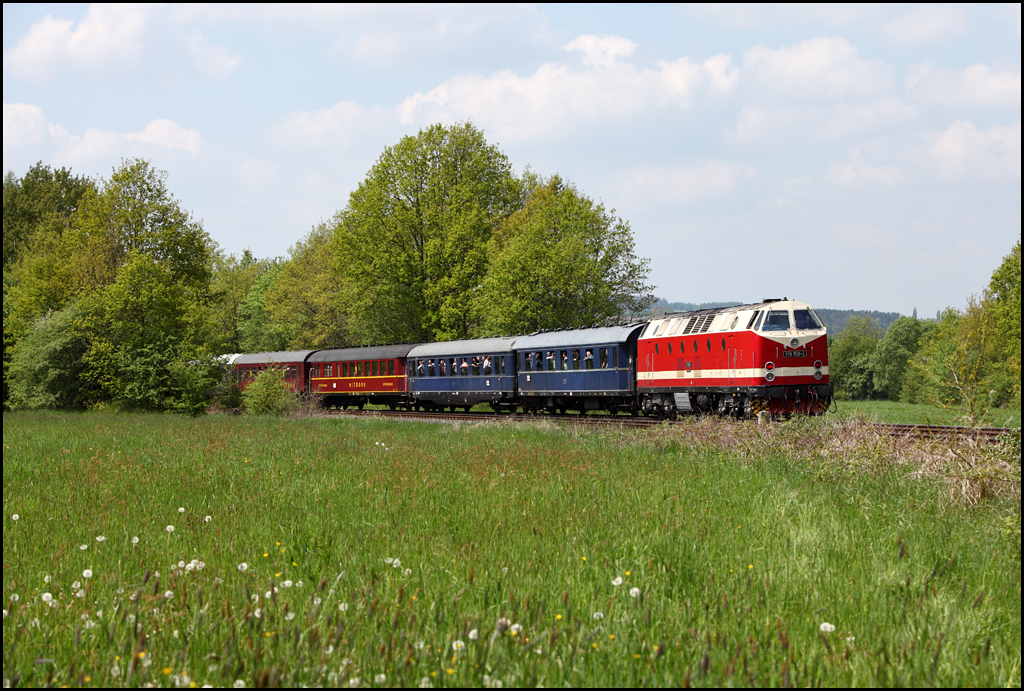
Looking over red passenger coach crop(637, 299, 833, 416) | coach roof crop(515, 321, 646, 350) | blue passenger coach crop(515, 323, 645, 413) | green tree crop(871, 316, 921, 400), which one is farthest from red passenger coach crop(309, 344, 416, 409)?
green tree crop(871, 316, 921, 400)

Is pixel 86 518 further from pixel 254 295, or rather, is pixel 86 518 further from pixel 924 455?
pixel 254 295

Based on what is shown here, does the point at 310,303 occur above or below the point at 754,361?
above

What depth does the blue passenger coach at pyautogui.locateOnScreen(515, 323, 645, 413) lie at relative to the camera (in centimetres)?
3045

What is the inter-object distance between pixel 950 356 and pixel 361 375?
37.5 meters

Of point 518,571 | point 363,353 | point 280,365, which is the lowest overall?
point 518,571

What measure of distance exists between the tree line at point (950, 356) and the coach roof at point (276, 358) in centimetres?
3509

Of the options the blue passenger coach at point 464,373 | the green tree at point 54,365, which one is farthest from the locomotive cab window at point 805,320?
the green tree at point 54,365

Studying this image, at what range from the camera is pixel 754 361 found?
77.6 feet

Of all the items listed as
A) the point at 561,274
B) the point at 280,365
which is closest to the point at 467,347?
the point at 561,274

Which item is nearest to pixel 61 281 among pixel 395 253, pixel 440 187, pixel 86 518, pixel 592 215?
pixel 395 253

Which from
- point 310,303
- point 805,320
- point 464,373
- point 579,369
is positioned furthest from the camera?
point 310,303

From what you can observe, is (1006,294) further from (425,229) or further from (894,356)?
(894,356)

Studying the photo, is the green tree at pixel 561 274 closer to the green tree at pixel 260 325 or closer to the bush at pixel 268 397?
the bush at pixel 268 397

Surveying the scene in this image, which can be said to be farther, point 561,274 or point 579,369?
point 561,274
